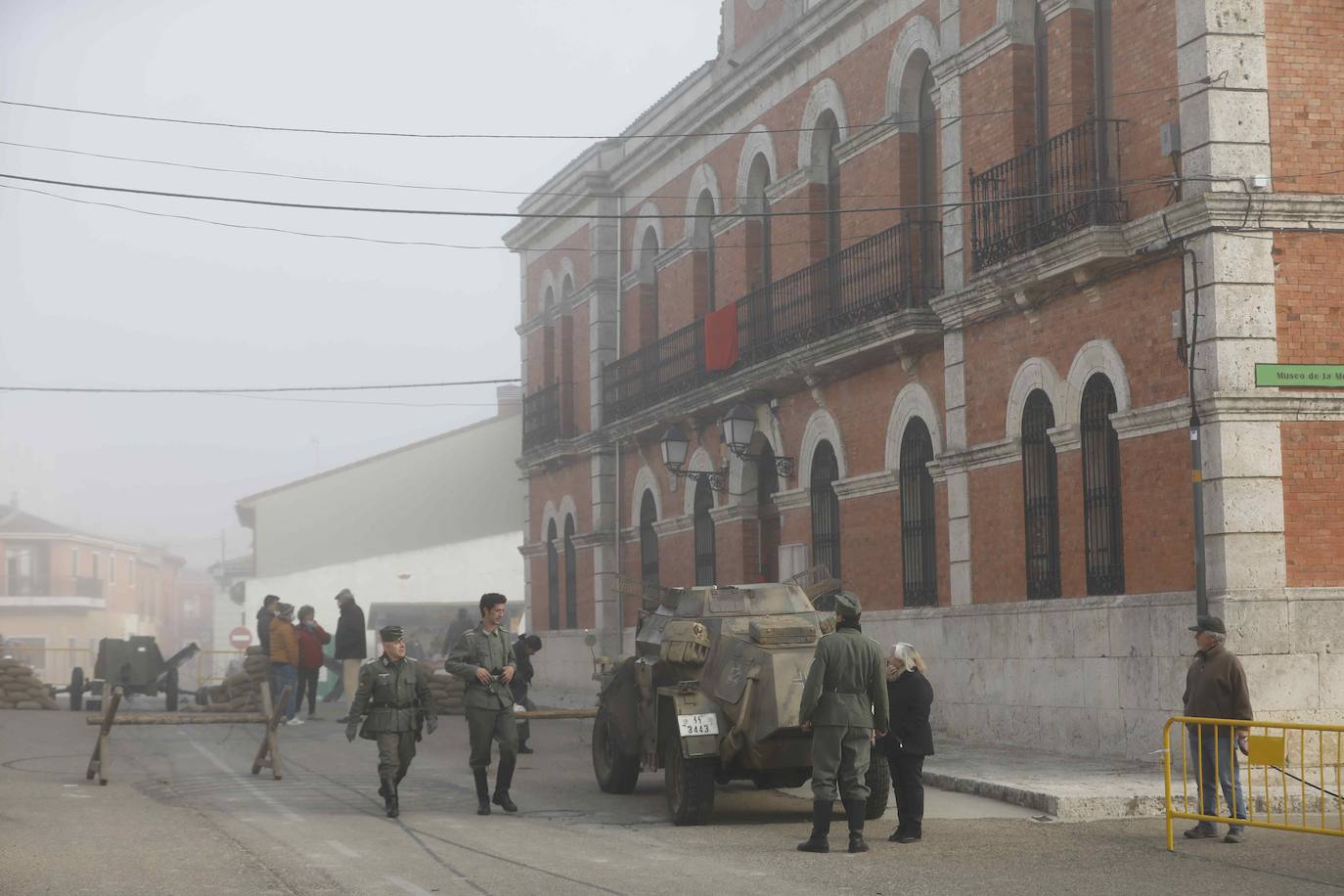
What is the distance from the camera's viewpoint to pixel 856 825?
1185 cm

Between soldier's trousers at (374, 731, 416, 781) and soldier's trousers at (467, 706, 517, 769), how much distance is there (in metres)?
0.49

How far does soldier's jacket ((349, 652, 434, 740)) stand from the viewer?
1433 cm

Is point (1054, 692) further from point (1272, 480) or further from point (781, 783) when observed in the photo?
point (781, 783)

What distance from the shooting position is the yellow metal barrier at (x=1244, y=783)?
11.5m

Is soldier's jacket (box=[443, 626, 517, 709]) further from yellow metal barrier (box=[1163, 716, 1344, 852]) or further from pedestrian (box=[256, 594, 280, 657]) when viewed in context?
pedestrian (box=[256, 594, 280, 657])

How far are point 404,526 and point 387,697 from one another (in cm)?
4842

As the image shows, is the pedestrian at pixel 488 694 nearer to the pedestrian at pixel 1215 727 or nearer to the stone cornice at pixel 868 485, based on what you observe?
the pedestrian at pixel 1215 727

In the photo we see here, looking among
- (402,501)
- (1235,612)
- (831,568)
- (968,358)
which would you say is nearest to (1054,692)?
(1235,612)

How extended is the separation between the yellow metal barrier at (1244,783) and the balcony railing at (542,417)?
23.3 metres

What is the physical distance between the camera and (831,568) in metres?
24.5

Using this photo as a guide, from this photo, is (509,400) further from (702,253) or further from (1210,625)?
(1210,625)

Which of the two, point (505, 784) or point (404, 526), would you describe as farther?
point (404, 526)

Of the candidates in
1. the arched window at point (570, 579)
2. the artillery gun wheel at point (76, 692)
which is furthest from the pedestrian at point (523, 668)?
the arched window at point (570, 579)

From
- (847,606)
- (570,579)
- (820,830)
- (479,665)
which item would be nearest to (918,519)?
(479,665)
